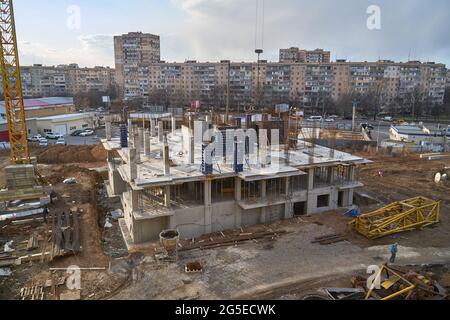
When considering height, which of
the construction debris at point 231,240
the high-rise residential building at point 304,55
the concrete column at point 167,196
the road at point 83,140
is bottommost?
the construction debris at point 231,240

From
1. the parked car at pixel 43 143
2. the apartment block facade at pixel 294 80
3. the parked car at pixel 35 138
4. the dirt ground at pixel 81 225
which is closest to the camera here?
the dirt ground at pixel 81 225

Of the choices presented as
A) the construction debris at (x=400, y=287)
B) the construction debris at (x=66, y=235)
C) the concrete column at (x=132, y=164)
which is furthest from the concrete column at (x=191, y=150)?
the construction debris at (x=400, y=287)

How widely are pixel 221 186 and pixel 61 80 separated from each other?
86.4 meters

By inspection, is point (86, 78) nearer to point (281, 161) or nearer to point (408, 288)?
point (281, 161)

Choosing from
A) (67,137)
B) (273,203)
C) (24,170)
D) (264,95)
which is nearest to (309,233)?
(273,203)

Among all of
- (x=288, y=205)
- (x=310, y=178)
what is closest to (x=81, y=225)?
(x=288, y=205)

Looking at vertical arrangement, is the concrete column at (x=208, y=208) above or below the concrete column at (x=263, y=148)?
below

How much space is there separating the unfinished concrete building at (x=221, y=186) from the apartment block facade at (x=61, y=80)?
77.2 meters

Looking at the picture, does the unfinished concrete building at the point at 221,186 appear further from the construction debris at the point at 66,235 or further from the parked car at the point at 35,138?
the parked car at the point at 35,138

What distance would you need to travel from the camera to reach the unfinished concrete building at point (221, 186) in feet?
55.9

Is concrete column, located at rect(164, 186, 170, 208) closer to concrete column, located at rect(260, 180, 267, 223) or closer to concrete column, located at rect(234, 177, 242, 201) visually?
concrete column, located at rect(234, 177, 242, 201)

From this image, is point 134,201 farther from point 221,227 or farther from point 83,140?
point 83,140

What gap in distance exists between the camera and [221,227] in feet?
60.4
